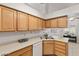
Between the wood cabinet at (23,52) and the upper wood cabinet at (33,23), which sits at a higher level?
the upper wood cabinet at (33,23)

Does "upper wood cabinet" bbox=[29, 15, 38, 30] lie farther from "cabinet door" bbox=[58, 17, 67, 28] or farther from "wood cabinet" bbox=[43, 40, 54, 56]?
"cabinet door" bbox=[58, 17, 67, 28]

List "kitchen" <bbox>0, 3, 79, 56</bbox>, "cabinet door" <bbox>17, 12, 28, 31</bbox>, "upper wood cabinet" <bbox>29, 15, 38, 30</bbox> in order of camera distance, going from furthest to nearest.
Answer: "upper wood cabinet" <bbox>29, 15, 38, 30</bbox>, "cabinet door" <bbox>17, 12, 28, 31</bbox>, "kitchen" <bbox>0, 3, 79, 56</bbox>

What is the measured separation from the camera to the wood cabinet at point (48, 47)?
15.2ft

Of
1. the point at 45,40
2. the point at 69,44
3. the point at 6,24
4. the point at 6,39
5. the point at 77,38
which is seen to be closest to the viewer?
the point at 6,24

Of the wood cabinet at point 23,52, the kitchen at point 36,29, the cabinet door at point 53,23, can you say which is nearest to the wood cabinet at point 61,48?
the kitchen at point 36,29

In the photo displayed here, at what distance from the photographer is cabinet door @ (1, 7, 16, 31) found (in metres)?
2.36

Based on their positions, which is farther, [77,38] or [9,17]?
[77,38]

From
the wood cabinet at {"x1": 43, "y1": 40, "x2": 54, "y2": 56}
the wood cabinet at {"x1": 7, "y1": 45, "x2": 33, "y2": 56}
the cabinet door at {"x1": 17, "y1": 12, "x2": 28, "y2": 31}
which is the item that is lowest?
the wood cabinet at {"x1": 43, "y1": 40, "x2": 54, "y2": 56}

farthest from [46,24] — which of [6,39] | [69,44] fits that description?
[6,39]

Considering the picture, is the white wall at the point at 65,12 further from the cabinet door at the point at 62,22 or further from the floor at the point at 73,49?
the floor at the point at 73,49

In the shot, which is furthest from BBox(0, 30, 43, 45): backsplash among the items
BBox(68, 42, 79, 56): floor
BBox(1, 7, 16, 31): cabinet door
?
BBox(68, 42, 79, 56): floor

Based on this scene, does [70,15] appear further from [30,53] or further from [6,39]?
[6,39]

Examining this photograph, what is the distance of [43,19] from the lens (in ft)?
17.3

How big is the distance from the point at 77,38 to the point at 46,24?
208cm
